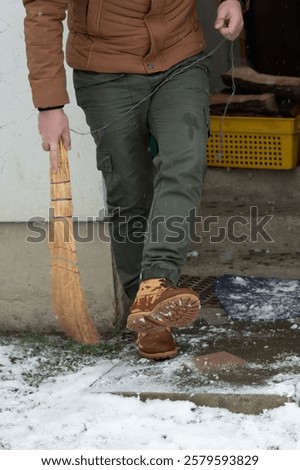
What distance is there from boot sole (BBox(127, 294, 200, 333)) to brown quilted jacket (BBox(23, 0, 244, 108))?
3.01ft

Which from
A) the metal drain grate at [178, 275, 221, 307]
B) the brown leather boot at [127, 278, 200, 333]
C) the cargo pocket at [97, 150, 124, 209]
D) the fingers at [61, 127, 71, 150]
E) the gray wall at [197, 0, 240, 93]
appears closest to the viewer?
the brown leather boot at [127, 278, 200, 333]

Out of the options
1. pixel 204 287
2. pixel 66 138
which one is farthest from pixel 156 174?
pixel 204 287

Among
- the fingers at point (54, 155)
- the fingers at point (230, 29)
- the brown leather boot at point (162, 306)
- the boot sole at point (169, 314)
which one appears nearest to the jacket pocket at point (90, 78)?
the fingers at point (54, 155)

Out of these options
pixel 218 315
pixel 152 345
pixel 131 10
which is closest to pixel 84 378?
pixel 152 345

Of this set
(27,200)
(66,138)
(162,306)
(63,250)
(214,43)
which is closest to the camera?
(162,306)

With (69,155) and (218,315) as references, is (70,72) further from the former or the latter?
(218,315)

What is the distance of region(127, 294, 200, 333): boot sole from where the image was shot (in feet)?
14.6

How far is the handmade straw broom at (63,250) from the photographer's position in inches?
186

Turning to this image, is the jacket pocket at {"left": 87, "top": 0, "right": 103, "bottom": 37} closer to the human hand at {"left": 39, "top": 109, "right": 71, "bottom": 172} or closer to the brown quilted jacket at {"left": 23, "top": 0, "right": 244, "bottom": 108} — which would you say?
the brown quilted jacket at {"left": 23, "top": 0, "right": 244, "bottom": 108}

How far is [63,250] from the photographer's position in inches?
188

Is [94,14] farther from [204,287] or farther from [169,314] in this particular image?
[204,287]

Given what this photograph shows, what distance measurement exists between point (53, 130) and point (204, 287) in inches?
64.7

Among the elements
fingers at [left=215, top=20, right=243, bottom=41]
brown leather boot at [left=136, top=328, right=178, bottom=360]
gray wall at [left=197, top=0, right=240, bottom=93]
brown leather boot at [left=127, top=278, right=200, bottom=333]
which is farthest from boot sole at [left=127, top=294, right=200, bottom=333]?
gray wall at [left=197, top=0, right=240, bottom=93]

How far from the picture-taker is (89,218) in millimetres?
5156
